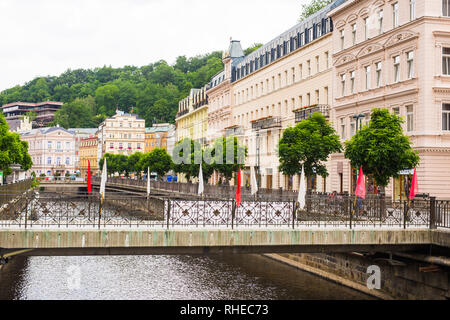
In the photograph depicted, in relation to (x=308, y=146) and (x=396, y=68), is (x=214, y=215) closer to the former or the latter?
(x=308, y=146)

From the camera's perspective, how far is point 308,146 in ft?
146

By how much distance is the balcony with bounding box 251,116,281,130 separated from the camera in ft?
224

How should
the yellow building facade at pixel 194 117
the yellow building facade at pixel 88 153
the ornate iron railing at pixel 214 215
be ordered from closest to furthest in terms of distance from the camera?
the ornate iron railing at pixel 214 215 → the yellow building facade at pixel 194 117 → the yellow building facade at pixel 88 153

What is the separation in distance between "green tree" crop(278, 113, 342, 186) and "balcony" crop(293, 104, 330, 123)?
20.8 ft

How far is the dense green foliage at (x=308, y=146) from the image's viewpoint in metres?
44.6

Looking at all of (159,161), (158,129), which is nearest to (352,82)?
(159,161)

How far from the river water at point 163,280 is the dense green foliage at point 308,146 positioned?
8.51 meters

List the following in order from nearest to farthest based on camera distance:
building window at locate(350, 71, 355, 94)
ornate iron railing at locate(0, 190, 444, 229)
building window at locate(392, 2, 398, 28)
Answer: ornate iron railing at locate(0, 190, 444, 229) → building window at locate(392, 2, 398, 28) → building window at locate(350, 71, 355, 94)

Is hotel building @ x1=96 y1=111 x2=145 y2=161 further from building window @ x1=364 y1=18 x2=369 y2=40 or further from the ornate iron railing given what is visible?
the ornate iron railing

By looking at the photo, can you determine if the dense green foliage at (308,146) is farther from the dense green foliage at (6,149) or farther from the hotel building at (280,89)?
the dense green foliage at (6,149)

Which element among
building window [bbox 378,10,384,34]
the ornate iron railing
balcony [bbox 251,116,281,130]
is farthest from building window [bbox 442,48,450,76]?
balcony [bbox 251,116,281,130]

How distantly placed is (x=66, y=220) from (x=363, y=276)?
1335 cm

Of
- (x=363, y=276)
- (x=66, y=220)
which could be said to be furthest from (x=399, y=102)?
(x=66, y=220)

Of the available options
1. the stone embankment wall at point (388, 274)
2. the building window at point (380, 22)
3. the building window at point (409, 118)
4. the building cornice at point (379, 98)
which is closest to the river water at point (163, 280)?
the stone embankment wall at point (388, 274)
